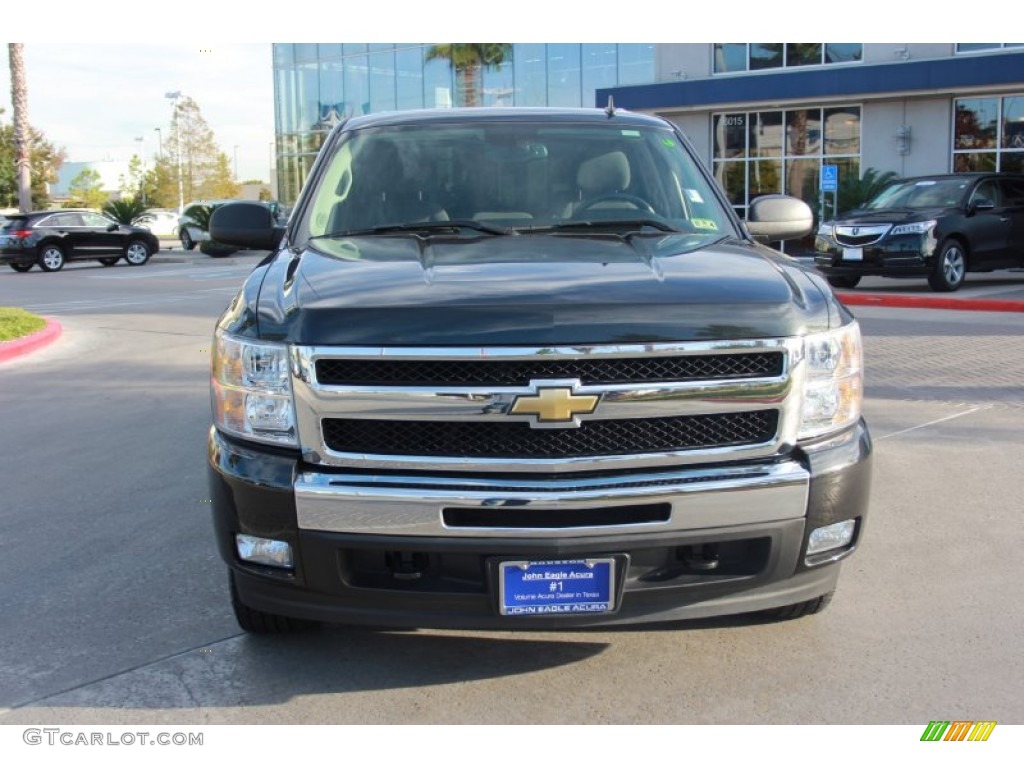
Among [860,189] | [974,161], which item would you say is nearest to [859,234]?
[860,189]

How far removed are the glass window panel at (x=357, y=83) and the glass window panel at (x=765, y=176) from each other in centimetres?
1923

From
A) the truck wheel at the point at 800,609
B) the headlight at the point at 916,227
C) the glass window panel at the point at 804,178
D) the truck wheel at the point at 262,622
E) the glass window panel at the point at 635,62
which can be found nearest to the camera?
the truck wheel at the point at 262,622

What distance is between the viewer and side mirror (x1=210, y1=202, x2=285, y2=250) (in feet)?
17.5

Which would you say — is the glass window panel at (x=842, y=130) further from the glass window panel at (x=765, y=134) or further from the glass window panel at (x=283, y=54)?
the glass window panel at (x=283, y=54)

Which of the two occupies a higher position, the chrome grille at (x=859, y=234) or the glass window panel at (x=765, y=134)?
the glass window panel at (x=765, y=134)

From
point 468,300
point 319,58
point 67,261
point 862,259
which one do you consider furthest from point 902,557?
point 319,58

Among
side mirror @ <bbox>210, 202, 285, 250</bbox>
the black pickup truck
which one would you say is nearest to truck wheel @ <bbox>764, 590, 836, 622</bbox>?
the black pickup truck

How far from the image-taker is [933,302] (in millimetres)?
15914

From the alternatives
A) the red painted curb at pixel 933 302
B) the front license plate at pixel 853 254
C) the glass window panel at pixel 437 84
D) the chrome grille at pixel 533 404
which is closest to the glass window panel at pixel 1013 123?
the front license plate at pixel 853 254

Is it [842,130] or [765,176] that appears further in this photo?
[765,176]

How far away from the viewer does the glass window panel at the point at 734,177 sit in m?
28.2

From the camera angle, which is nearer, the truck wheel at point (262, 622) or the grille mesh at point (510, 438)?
the grille mesh at point (510, 438)

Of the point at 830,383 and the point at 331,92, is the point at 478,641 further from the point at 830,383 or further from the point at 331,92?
the point at 331,92

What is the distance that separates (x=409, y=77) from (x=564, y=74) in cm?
740
